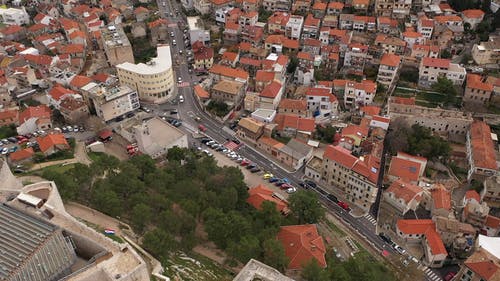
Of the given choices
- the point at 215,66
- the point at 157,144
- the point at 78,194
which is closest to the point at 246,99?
the point at 215,66

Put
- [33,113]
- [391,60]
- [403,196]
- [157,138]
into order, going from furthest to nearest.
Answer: [391,60]
[33,113]
[157,138]
[403,196]

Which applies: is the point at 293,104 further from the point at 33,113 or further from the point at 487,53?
the point at 33,113

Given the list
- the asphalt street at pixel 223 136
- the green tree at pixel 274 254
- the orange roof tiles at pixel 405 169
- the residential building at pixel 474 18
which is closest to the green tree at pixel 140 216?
the green tree at pixel 274 254

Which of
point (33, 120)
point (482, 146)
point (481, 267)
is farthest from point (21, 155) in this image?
point (482, 146)

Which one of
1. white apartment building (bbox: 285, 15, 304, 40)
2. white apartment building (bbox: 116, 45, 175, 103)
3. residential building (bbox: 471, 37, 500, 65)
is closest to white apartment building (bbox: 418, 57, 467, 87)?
residential building (bbox: 471, 37, 500, 65)

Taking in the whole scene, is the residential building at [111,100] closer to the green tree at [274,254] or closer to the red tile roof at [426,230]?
the green tree at [274,254]
